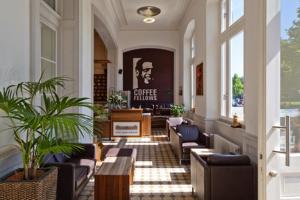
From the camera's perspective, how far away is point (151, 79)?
15.2m

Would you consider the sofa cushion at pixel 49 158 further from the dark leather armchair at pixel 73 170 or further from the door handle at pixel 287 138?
the door handle at pixel 287 138

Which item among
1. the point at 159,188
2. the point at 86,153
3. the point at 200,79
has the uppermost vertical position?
the point at 200,79

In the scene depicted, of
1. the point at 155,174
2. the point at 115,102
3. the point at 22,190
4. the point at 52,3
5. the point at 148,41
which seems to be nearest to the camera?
the point at 22,190

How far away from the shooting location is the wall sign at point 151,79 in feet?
49.8

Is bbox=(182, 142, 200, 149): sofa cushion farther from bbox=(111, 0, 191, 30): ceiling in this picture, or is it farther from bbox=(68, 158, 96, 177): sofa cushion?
bbox=(111, 0, 191, 30): ceiling

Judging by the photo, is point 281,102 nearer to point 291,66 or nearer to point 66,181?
point 291,66

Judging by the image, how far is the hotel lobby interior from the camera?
2.62 m

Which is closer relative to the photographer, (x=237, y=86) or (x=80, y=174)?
(x=80, y=174)

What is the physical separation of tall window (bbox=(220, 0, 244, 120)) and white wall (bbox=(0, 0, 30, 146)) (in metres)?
3.60

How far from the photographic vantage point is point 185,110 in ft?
38.7

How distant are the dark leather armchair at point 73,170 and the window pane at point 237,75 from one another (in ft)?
9.08

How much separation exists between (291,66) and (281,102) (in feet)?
1.09

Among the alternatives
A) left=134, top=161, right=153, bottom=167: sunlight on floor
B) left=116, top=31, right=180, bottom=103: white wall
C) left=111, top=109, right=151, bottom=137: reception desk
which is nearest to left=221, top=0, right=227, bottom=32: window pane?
left=134, top=161, right=153, bottom=167: sunlight on floor

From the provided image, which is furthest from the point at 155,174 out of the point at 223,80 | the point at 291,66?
the point at 291,66
